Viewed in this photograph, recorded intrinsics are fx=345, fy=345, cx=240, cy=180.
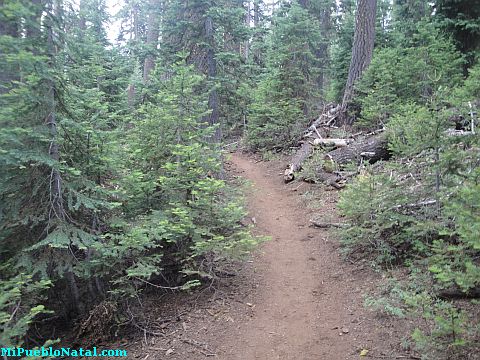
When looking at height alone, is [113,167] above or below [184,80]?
below

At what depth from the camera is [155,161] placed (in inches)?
280

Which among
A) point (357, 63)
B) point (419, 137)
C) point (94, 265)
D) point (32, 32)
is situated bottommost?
point (94, 265)

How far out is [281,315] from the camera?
235 inches

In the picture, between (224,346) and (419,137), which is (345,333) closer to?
(224,346)

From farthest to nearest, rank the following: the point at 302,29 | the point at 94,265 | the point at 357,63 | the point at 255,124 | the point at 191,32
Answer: the point at 255,124 → the point at 302,29 → the point at 357,63 → the point at 191,32 → the point at 94,265

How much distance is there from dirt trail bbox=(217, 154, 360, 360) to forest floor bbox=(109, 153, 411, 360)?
15 mm

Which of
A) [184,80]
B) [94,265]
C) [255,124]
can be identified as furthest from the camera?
[255,124]

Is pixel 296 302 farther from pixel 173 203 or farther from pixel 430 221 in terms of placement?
pixel 173 203

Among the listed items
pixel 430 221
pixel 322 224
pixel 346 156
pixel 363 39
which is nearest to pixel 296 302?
pixel 430 221

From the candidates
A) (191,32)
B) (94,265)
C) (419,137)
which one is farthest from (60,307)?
(191,32)

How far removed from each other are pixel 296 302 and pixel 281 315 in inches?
18.8

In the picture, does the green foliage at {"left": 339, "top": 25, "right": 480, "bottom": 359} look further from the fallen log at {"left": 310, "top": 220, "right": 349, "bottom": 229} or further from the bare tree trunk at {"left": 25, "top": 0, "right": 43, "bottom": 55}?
the bare tree trunk at {"left": 25, "top": 0, "right": 43, "bottom": 55}

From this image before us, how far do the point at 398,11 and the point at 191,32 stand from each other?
11.5 m

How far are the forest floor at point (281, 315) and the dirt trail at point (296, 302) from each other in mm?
15
